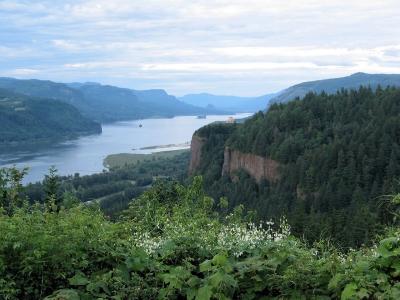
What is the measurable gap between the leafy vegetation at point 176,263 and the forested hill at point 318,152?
36674 mm

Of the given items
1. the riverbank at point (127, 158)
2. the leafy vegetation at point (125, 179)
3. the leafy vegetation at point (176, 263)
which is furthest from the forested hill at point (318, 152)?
the riverbank at point (127, 158)

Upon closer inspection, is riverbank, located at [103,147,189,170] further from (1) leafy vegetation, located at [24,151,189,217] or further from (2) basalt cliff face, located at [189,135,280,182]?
(2) basalt cliff face, located at [189,135,280,182]

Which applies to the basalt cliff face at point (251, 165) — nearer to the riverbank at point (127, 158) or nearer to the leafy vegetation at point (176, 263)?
the riverbank at point (127, 158)

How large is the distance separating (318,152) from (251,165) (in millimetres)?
11746

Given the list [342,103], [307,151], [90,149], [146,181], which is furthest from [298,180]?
[90,149]

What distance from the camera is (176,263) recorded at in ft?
16.7

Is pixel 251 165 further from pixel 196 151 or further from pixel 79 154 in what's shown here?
pixel 79 154

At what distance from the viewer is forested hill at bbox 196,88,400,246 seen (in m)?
50.0

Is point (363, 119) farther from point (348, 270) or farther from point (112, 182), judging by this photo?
point (348, 270)

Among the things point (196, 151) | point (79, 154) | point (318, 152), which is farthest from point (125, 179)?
point (318, 152)

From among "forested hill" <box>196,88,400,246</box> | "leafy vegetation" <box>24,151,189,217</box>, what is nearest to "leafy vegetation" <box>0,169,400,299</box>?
"forested hill" <box>196,88,400,246</box>

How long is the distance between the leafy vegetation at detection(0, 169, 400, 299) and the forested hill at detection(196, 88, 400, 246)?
1444 inches

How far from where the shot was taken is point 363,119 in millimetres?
62688

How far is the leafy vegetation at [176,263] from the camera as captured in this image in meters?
4.27
